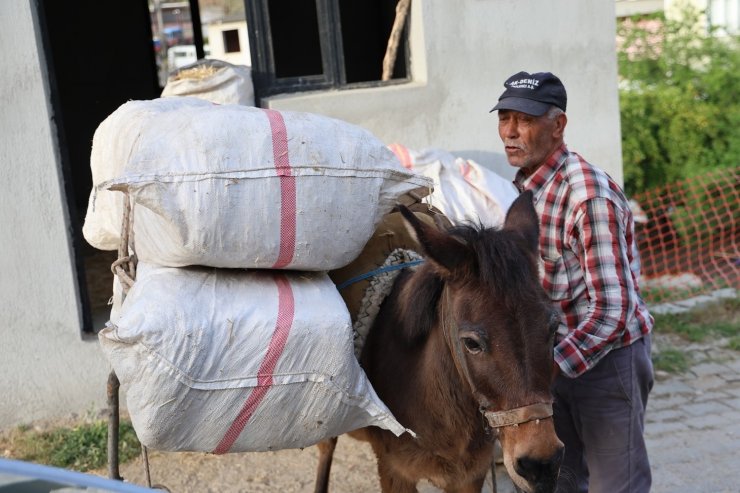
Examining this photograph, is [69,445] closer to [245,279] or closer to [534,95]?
[245,279]

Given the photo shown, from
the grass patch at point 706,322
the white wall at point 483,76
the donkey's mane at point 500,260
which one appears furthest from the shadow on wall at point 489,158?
the donkey's mane at point 500,260

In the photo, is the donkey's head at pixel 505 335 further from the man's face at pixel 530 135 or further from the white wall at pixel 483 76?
the white wall at pixel 483 76

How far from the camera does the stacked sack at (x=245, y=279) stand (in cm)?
243

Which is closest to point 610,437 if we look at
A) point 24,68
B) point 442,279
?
point 442,279

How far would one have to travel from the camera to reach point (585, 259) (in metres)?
2.78

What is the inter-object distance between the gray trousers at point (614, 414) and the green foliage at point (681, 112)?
19.9 feet

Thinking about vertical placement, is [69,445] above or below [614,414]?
below

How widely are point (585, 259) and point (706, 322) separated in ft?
15.4

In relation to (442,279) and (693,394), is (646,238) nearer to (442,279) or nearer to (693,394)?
(693,394)

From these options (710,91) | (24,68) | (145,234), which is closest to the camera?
(145,234)

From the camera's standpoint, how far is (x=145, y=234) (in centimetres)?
288

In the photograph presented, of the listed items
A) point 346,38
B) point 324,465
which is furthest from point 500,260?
point 346,38

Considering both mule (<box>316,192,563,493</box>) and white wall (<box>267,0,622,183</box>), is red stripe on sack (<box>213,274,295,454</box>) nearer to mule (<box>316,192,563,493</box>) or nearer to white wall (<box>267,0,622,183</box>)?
mule (<box>316,192,563,493</box>)

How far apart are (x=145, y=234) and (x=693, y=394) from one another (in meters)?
4.28
